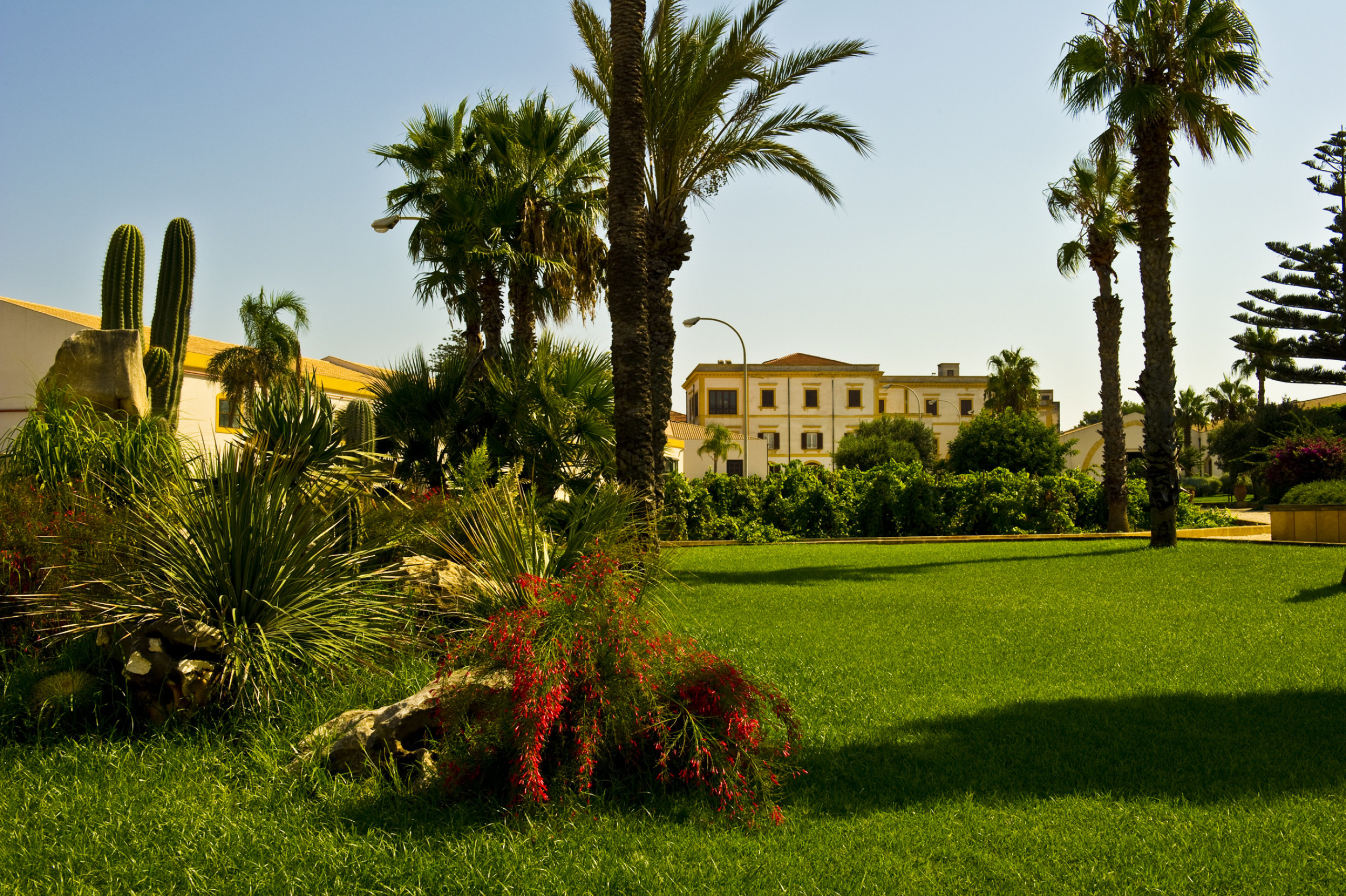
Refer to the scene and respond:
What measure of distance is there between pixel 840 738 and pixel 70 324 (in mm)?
31779

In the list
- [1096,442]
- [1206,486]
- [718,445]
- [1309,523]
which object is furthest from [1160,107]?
[1096,442]

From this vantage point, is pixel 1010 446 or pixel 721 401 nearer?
pixel 1010 446

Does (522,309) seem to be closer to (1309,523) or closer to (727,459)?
(1309,523)

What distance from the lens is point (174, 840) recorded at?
13.0 feet

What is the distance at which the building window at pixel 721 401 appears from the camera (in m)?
68.6

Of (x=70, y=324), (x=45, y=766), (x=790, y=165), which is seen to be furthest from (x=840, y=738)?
(x=70, y=324)

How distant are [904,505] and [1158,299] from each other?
8121mm

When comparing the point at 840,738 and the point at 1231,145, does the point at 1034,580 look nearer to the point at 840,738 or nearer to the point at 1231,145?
the point at 840,738

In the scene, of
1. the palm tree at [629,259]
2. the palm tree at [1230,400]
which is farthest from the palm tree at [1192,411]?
the palm tree at [629,259]

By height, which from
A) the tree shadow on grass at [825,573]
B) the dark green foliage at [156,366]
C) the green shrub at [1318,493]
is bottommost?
the tree shadow on grass at [825,573]

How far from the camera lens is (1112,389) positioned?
858 inches

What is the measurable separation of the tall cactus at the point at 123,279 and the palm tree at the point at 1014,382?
5573cm

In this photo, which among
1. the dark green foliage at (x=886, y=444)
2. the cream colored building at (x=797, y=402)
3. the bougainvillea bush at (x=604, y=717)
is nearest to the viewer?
the bougainvillea bush at (x=604, y=717)

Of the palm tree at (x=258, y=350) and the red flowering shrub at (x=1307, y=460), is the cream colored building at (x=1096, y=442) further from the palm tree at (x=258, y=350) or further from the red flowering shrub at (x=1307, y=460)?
the palm tree at (x=258, y=350)
